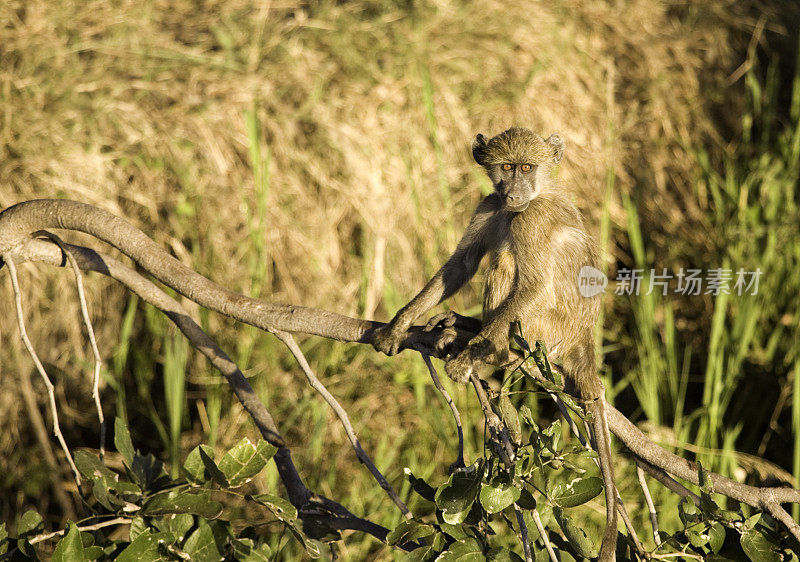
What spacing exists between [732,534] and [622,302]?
3819 mm

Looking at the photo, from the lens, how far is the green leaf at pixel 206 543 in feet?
7.31

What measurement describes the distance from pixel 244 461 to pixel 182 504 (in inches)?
8.1

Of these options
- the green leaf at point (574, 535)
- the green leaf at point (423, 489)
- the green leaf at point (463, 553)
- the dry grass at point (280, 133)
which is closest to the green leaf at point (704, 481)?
the green leaf at point (574, 535)

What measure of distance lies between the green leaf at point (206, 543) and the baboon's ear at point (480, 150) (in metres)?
2.00

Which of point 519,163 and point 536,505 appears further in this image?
point 519,163

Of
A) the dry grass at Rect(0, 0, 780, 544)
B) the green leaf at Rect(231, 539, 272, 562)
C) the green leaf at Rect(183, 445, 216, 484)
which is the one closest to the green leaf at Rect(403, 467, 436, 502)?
the green leaf at Rect(231, 539, 272, 562)

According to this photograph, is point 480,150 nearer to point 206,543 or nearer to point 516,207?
point 516,207

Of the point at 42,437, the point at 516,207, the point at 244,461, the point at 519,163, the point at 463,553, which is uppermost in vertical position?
the point at 519,163

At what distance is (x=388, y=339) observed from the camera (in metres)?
2.85

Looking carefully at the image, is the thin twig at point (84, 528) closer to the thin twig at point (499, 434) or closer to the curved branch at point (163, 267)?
the curved branch at point (163, 267)

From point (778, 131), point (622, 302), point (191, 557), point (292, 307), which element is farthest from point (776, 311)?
point (191, 557)

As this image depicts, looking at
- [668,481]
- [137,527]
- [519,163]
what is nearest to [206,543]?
[137,527]

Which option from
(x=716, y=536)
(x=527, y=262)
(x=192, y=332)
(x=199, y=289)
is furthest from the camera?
(x=527, y=262)

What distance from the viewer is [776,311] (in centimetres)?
540
